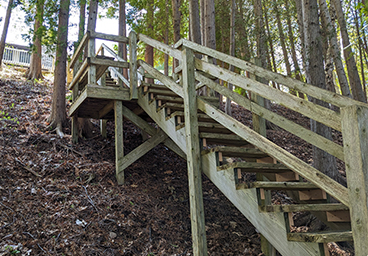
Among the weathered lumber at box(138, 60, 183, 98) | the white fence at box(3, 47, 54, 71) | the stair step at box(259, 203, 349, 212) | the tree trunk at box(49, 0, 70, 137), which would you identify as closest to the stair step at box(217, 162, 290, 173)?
the stair step at box(259, 203, 349, 212)

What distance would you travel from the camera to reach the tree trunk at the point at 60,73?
8875 mm

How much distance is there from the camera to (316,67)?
6523 millimetres

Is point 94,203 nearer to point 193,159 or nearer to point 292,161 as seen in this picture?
point 193,159

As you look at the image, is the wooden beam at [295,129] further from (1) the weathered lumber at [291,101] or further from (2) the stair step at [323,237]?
(2) the stair step at [323,237]

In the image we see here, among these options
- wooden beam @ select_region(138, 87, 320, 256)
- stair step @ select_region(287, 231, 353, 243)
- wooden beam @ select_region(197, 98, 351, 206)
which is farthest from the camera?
wooden beam @ select_region(138, 87, 320, 256)

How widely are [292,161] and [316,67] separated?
4476mm

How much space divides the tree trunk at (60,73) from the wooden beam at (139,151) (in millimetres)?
3084

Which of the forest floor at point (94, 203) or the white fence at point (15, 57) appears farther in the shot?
the white fence at point (15, 57)

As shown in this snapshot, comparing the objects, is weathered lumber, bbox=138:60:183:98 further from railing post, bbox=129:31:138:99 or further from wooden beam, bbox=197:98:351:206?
wooden beam, bbox=197:98:351:206

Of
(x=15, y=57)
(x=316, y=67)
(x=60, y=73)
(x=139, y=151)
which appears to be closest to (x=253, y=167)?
(x=139, y=151)

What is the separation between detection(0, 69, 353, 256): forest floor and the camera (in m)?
4.73

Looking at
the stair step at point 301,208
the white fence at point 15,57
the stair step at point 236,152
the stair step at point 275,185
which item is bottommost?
the stair step at point 301,208

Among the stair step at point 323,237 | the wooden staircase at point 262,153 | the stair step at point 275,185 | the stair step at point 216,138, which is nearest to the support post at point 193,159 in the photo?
the wooden staircase at point 262,153

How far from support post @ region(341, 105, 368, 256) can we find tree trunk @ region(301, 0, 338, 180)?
438cm
